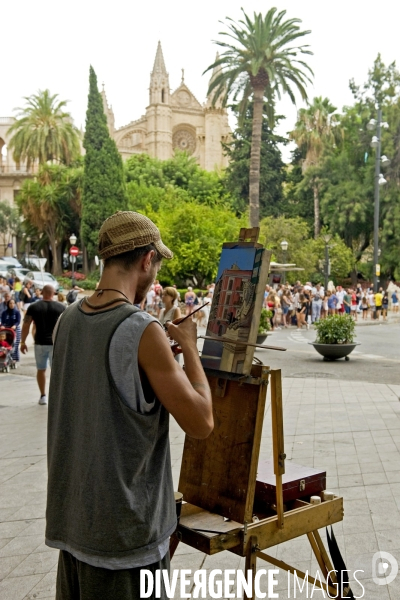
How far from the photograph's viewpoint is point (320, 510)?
2775 mm

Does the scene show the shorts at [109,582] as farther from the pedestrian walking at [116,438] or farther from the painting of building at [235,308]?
the painting of building at [235,308]

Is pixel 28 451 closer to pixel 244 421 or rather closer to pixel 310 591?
pixel 310 591

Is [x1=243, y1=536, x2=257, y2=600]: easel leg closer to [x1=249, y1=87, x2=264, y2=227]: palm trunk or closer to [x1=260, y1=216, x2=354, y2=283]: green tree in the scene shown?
[x1=249, y1=87, x2=264, y2=227]: palm trunk

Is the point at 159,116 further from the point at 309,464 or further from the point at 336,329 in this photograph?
the point at 309,464

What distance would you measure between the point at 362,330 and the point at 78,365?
22579 millimetres

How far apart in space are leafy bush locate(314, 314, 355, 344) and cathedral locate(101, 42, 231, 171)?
236 ft

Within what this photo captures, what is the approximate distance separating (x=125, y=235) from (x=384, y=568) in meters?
2.81

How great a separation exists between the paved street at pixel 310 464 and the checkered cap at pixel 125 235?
2342 millimetres

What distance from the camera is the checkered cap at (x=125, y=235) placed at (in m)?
2.14

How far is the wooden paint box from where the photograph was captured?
2.78m

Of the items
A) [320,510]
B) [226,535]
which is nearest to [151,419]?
[226,535]

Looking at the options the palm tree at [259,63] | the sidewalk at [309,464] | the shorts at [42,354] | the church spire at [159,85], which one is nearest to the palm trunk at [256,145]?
the palm tree at [259,63]

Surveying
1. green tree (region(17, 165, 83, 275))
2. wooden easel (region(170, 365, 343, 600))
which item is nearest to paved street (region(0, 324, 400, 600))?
Answer: wooden easel (region(170, 365, 343, 600))

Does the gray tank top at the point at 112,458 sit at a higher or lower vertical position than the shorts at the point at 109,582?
higher
